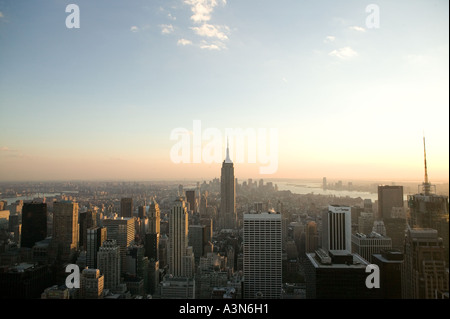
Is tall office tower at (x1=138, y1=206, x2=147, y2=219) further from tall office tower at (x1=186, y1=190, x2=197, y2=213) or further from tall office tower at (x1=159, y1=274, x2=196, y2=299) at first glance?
tall office tower at (x1=159, y1=274, x2=196, y2=299)

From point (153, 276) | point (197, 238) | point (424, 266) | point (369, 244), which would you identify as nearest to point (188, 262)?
point (153, 276)

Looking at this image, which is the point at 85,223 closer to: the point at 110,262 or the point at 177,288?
the point at 110,262

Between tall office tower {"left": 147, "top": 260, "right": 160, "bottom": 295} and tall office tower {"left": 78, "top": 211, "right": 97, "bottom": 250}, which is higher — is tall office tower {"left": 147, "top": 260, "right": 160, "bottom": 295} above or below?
below


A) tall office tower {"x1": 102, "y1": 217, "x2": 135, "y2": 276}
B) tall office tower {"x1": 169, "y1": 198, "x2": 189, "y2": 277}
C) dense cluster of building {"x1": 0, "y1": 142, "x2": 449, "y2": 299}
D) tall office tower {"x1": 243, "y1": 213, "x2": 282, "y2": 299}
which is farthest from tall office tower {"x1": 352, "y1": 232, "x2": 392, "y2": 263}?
tall office tower {"x1": 102, "y1": 217, "x2": 135, "y2": 276}

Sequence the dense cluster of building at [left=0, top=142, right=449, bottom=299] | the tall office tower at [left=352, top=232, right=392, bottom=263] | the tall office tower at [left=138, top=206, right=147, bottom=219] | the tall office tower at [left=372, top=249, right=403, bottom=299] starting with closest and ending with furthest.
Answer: the tall office tower at [left=372, top=249, right=403, bottom=299] < the dense cluster of building at [left=0, top=142, right=449, bottom=299] < the tall office tower at [left=352, top=232, right=392, bottom=263] < the tall office tower at [left=138, top=206, right=147, bottom=219]

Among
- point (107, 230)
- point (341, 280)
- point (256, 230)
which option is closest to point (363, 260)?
point (341, 280)

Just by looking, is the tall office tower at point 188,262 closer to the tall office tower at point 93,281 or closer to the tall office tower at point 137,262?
the tall office tower at point 137,262
